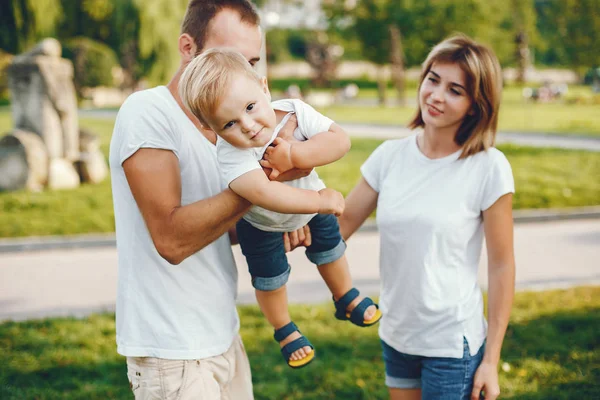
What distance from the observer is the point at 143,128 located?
6.36 feet

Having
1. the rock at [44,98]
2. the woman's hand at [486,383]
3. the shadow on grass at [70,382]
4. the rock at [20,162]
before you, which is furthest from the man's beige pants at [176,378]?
the rock at [44,98]

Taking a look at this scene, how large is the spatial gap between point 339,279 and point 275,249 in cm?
33

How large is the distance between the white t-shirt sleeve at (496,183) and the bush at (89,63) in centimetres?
3574

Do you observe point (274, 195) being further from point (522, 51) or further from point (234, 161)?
point (522, 51)

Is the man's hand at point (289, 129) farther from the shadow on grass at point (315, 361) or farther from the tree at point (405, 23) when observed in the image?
the tree at point (405, 23)

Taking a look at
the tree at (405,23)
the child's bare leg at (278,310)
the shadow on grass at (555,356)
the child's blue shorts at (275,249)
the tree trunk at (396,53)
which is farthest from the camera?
the tree at (405,23)

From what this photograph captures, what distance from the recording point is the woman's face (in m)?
2.42

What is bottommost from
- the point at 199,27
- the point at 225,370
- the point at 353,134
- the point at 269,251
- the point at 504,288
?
the point at 353,134

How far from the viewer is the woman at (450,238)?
2.34 m

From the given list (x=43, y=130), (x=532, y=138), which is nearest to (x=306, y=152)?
(x=43, y=130)

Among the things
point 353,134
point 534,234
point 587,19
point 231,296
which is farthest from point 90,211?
point 587,19

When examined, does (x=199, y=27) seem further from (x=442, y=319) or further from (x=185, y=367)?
(x=442, y=319)

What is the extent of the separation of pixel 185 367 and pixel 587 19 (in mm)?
37295

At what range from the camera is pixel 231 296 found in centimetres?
219
